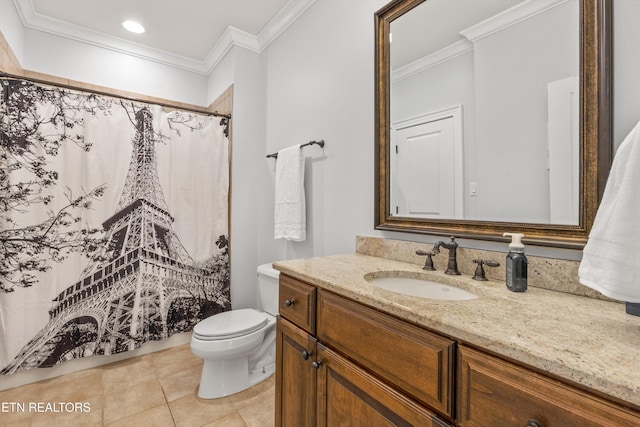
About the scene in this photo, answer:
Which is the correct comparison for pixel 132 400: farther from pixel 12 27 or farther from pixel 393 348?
pixel 12 27

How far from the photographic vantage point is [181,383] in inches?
73.0

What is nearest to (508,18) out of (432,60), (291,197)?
(432,60)

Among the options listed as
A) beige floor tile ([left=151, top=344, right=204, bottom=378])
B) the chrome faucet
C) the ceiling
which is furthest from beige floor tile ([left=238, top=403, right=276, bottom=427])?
the ceiling

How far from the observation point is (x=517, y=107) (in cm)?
101

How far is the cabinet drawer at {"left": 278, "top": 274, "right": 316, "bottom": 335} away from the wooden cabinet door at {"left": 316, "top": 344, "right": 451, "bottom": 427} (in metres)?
0.11

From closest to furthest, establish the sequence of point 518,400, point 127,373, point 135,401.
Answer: point 518,400
point 135,401
point 127,373

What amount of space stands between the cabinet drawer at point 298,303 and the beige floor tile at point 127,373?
1343mm

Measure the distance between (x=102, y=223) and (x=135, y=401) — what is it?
1134 mm

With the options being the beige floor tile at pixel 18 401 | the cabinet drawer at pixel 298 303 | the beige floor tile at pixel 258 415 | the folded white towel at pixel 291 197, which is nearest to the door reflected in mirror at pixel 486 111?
the cabinet drawer at pixel 298 303

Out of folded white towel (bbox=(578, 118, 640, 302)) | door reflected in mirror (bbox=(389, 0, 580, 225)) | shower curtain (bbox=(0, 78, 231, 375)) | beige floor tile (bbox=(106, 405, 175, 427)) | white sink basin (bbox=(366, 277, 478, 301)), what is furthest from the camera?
shower curtain (bbox=(0, 78, 231, 375))

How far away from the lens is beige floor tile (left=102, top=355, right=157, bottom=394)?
1.84 m

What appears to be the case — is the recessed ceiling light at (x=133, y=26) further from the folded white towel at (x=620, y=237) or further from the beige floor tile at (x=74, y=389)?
the folded white towel at (x=620, y=237)

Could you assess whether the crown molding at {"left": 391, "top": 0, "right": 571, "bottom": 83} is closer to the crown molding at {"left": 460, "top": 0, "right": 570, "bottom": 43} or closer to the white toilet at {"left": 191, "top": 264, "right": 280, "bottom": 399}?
the crown molding at {"left": 460, "top": 0, "right": 570, "bottom": 43}

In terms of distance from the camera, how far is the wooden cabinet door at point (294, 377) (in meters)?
1.05
